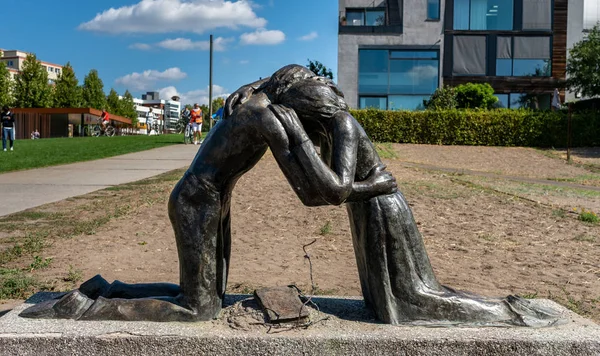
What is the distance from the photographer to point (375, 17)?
37.6 metres

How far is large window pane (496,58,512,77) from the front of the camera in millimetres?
34562

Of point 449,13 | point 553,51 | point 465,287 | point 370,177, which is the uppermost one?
point 449,13

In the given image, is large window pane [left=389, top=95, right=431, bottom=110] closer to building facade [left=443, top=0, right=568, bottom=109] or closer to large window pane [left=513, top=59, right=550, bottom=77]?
building facade [left=443, top=0, right=568, bottom=109]

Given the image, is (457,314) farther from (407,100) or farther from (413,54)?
(413,54)

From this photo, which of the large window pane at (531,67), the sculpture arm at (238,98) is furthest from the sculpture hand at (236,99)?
the large window pane at (531,67)

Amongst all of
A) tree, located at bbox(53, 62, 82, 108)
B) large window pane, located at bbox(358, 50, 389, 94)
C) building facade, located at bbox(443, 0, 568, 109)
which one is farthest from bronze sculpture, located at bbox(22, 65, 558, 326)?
tree, located at bbox(53, 62, 82, 108)

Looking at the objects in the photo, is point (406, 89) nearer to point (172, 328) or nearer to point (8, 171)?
point (8, 171)

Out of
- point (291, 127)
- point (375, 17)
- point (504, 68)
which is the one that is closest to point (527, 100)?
point (504, 68)

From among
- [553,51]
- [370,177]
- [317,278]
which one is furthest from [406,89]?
[370,177]

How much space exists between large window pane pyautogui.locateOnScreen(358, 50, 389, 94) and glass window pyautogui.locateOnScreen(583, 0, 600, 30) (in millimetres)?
14943

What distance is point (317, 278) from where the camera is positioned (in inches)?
227

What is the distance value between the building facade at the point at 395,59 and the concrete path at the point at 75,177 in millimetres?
15366

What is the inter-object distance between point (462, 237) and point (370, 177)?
484 centimetres

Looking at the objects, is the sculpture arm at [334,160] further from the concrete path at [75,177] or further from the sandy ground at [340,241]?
the concrete path at [75,177]
